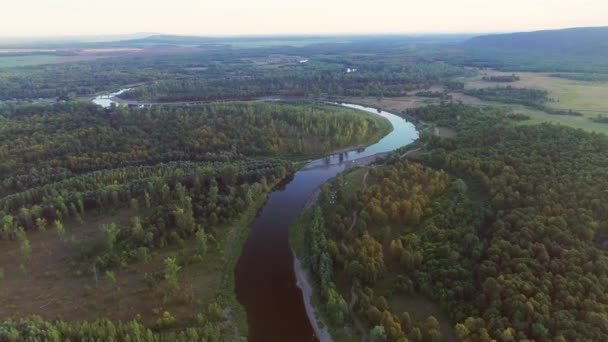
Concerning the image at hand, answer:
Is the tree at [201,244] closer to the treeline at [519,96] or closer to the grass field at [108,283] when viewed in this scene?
the grass field at [108,283]

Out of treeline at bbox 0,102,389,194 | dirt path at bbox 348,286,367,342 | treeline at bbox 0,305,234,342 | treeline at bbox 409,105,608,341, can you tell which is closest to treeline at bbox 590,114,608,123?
treeline at bbox 409,105,608,341

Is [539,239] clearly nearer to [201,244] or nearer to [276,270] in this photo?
[276,270]

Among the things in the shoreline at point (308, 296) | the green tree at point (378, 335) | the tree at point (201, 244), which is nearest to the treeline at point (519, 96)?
the shoreline at point (308, 296)

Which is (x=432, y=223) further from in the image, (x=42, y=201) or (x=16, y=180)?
(x=16, y=180)

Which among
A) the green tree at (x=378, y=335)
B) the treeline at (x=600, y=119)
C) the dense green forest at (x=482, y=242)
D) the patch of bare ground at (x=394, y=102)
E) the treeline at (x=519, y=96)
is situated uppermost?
the treeline at (x=519, y=96)

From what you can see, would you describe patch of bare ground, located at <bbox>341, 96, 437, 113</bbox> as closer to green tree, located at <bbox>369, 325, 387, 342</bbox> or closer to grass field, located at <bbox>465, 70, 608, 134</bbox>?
grass field, located at <bbox>465, 70, 608, 134</bbox>

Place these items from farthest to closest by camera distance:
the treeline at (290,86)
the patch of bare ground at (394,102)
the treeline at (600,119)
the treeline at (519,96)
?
1. the treeline at (290,86)
2. the patch of bare ground at (394,102)
3. the treeline at (519,96)
4. the treeline at (600,119)

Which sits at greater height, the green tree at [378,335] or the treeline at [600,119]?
the treeline at [600,119]
